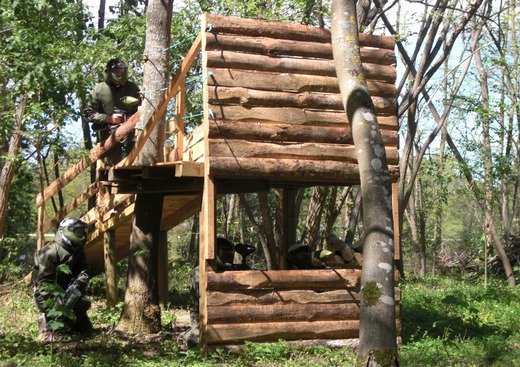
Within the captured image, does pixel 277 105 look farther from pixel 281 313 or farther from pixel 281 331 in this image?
pixel 281 331

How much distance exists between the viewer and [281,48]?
1088cm

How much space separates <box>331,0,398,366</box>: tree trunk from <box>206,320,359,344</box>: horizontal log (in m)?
3.32

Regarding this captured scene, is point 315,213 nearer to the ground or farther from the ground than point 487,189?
nearer to the ground

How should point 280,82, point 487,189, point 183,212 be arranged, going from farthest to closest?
point 487,189
point 183,212
point 280,82

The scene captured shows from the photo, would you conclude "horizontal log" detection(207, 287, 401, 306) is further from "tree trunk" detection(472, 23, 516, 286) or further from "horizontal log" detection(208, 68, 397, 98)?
"tree trunk" detection(472, 23, 516, 286)

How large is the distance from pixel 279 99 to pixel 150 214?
2.80 metres

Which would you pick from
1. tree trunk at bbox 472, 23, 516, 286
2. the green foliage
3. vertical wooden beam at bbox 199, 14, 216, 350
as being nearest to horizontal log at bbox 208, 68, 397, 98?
vertical wooden beam at bbox 199, 14, 216, 350

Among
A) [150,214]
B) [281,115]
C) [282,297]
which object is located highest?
[281,115]

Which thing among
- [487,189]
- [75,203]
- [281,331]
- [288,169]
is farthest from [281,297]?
[487,189]

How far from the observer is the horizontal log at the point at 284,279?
10.2 m

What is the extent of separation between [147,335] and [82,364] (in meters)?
2.63

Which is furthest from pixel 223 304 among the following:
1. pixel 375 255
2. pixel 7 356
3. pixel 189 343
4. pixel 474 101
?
pixel 474 101

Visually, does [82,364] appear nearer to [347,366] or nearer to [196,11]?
[347,366]

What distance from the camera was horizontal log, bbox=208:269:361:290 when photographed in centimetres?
1016
